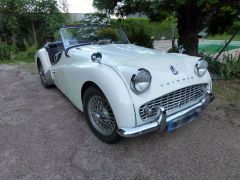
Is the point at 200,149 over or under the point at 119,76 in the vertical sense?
under

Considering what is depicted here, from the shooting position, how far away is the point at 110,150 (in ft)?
8.88

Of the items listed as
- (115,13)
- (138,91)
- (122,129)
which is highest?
(115,13)

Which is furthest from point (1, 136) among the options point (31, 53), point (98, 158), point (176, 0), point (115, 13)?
point (31, 53)

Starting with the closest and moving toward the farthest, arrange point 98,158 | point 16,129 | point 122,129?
point 122,129, point 98,158, point 16,129

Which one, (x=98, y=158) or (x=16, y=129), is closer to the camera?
(x=98, y=158)

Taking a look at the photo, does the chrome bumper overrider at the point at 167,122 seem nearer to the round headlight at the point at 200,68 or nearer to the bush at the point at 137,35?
the round headlight at the point at 200,68

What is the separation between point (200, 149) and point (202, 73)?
3.02 feet

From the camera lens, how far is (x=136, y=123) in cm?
232

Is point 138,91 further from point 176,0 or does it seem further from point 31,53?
point 31,53

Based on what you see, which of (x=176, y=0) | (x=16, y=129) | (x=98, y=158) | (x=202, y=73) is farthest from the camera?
(x=176, y=0)

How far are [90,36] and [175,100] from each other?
2.11 metres

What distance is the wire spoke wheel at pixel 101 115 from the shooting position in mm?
2672

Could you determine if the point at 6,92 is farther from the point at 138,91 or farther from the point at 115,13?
the point at 138,91

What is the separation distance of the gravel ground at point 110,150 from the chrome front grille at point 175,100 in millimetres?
503
